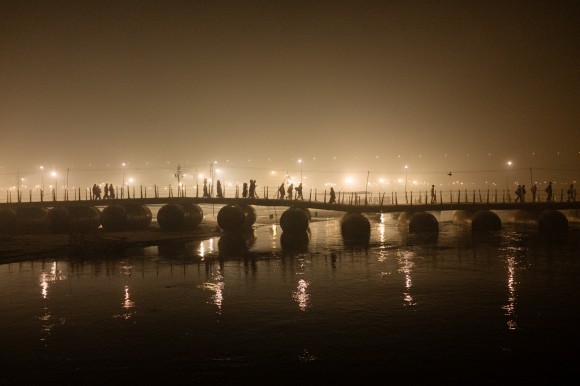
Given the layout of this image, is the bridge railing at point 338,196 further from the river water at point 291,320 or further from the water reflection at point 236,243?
the river water at point 291,320

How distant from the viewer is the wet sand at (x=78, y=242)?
32719 mm

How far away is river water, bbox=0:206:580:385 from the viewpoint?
12.4 metres

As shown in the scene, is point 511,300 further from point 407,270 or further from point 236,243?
point 236,243

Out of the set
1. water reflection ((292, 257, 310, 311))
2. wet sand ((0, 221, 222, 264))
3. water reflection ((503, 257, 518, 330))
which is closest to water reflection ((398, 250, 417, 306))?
water reflection ((503, 257, 518, 330))

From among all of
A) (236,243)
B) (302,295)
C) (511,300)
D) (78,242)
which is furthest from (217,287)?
(78,242)

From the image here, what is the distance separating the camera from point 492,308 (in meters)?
18.2

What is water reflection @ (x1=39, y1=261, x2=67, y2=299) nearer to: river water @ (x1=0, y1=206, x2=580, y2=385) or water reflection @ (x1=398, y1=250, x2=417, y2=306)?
river water @ (x1=0, y1=206, x2=580, y2=385)

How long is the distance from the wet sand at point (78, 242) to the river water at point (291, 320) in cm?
306

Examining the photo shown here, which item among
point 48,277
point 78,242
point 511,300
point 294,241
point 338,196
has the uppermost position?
point 338,196

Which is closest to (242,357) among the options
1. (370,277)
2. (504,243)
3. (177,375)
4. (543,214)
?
(177,375)

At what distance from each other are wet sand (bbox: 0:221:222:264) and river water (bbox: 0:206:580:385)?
306cm

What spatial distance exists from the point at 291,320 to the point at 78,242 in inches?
955

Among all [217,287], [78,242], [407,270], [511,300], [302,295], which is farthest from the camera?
[78,242]

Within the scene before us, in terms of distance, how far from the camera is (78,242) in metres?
35.3
